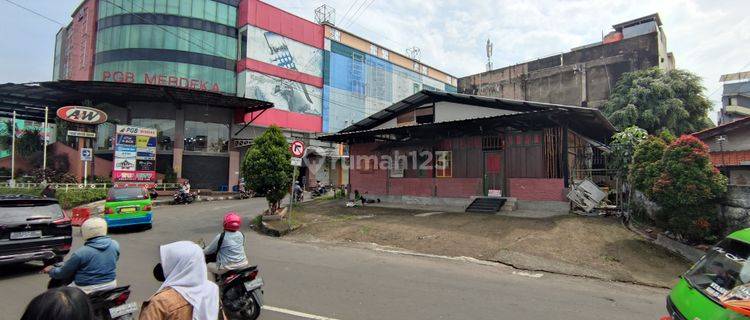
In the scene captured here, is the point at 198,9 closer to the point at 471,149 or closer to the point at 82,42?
the point at 82,42

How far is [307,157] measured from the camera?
39.6 metres

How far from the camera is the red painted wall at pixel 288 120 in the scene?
36375mm

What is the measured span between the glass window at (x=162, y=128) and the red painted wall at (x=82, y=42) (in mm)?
10259

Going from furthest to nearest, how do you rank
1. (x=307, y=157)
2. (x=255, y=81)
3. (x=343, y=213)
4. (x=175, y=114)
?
(x=307, y=157), (x=255, y=81), (x=175, y=114), (x=343, y=213)

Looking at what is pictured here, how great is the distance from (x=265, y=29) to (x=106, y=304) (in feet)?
124

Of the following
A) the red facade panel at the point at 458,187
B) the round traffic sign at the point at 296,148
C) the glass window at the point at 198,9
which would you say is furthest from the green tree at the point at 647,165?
the glass window at the point at 198,9

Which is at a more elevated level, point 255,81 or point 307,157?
point 255,81

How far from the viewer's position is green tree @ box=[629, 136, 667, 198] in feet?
32.4

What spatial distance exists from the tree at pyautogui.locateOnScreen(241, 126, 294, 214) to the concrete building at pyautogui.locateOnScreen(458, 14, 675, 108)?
91.6 ft

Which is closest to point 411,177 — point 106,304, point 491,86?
point 106,304

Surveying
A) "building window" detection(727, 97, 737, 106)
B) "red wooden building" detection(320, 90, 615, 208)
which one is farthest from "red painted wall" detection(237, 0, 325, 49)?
"building window" detection(727, 97, 737, 106)

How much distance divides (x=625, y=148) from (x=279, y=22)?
114 feet

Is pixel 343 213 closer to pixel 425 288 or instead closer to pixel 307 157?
pixel 425 288

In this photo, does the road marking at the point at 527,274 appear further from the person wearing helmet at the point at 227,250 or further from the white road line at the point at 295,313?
the person wearing helmet at the point at 227,250
